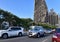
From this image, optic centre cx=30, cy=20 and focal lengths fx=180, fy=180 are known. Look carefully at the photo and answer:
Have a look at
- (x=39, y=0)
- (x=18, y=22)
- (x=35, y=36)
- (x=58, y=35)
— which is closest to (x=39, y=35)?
(x=35, y=36)

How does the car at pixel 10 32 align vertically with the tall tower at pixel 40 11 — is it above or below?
below

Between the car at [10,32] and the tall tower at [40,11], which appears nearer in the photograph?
the car at [10,32]

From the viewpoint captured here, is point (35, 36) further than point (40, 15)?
No

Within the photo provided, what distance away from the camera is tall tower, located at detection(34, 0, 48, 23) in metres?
97.0

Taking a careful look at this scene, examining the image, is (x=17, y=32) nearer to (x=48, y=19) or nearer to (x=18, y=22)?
(x=18, y=22)

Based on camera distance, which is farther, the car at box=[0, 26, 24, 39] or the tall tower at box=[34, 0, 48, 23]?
the tall tower at box=[34, 0, 48, 23]

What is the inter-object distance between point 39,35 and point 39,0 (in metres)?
71.1

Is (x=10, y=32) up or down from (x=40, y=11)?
down

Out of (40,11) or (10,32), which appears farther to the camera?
(40,11)

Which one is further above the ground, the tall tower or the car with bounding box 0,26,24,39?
the tall tower

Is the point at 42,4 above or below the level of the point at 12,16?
above

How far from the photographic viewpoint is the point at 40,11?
100938 mm

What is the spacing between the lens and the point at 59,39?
1559cm

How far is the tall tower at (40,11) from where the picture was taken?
97.0 meters
